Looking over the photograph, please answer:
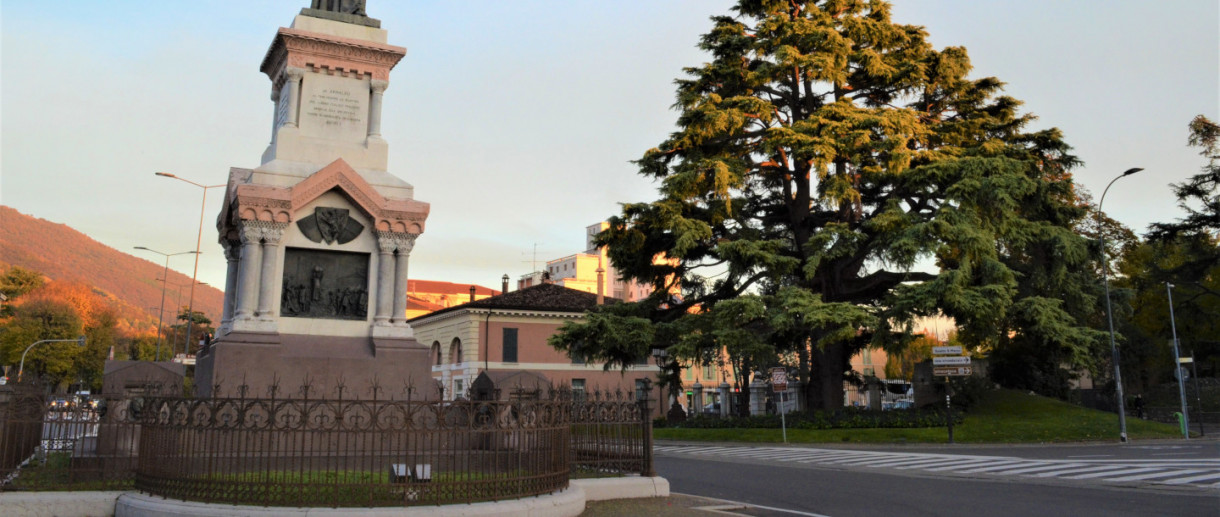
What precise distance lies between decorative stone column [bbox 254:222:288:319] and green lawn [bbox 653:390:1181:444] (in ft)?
67.1

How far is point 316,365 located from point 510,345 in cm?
3729

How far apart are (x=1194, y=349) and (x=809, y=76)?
3500cm

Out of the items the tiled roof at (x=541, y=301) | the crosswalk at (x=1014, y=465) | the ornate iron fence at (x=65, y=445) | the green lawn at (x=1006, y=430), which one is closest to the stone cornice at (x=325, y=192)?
the ornate iron fence at (x=65, y=445)

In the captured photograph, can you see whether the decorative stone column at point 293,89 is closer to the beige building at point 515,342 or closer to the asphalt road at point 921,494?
the asphalt road at point 921,494

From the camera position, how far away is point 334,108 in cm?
1734

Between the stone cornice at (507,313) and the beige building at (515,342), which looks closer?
the beige building at (515,342)

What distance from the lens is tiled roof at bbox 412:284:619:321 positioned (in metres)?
52.3

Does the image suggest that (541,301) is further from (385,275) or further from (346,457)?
(346,457)

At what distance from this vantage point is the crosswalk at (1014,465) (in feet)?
54.1

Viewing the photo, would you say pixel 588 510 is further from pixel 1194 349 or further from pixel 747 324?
pixel 1194 349

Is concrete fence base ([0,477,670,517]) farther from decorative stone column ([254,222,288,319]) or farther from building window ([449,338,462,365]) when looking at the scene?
building window ([449,338,462,365])

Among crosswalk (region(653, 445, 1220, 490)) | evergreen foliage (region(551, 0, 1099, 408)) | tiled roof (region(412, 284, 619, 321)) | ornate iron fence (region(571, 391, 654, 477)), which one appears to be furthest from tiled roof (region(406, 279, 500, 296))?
ornate iron fence (region(571, 391, 654, 477))

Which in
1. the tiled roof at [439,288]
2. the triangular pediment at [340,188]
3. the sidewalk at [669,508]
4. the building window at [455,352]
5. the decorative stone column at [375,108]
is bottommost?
the sidewalk at [669,508]

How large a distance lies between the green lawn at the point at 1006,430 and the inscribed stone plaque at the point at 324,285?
62.5 feet
